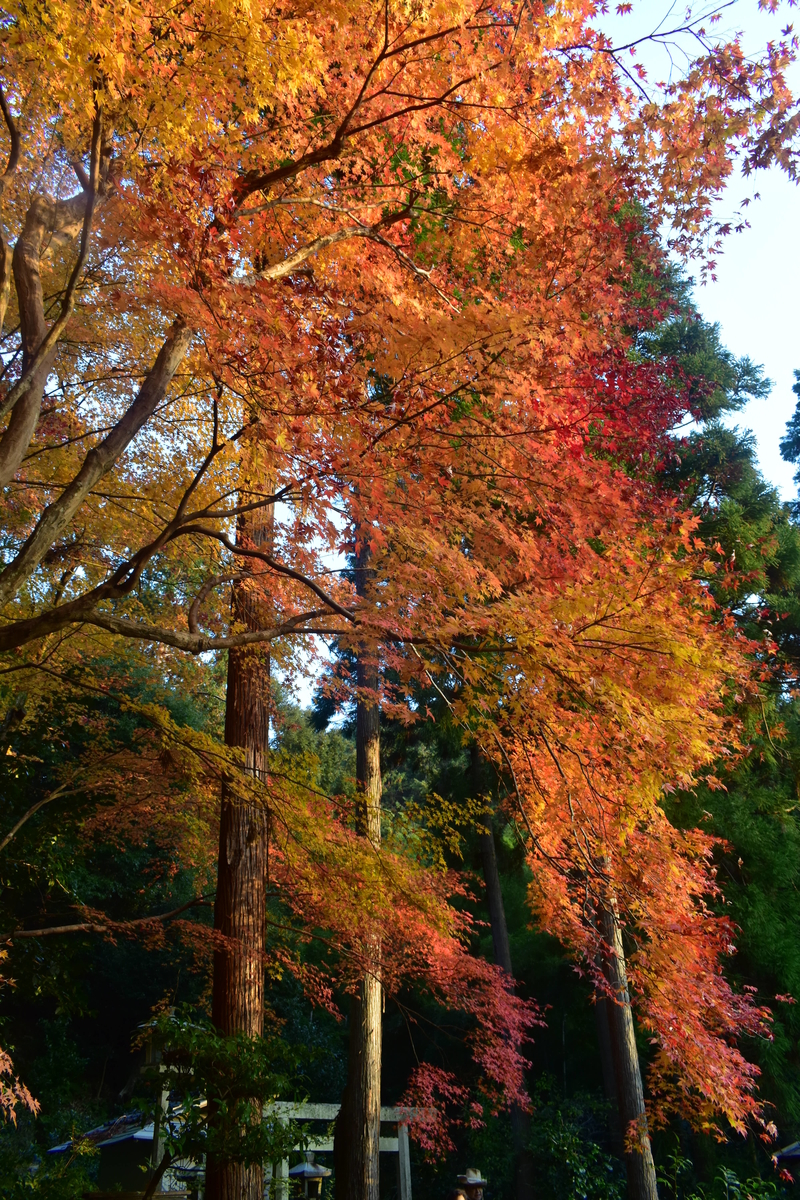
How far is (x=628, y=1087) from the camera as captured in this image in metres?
7.91

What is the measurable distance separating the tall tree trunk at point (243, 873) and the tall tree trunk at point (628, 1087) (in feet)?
9.88

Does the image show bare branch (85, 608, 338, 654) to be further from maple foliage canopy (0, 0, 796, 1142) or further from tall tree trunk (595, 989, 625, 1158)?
tall tree trunk (595, 989, 625, 1158)

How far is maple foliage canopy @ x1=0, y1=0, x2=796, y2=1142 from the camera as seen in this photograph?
342 centimetres

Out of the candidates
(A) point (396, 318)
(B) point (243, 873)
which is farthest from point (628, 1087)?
(A) point (396, 318)

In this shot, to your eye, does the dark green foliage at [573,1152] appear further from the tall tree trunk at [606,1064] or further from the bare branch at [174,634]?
the bare branch at [174,634]

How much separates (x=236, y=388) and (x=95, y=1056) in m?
18.1

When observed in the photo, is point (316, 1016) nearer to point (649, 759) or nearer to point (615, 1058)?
point (615, 1058)

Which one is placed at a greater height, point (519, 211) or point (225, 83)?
point (519, 211)

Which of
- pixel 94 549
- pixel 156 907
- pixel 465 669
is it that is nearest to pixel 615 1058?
pixel 465 669

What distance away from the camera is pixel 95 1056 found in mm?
17047

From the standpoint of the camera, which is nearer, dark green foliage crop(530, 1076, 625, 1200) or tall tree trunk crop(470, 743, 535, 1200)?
dark green foliage crop(530, 1076, 625, 1200)

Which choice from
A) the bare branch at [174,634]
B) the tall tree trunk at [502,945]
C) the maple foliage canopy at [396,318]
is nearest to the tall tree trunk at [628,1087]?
the maple foliage canopy at [396,318]

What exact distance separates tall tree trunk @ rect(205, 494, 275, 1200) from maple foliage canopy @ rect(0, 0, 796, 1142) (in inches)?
16.4

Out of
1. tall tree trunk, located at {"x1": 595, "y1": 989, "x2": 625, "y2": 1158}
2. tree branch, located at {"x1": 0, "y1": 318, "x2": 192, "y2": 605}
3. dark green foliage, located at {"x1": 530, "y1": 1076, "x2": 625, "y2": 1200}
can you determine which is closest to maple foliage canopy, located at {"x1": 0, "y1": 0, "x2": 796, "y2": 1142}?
tree branch, located at {"x1": 0, "y1": 318, "x2": 192, "y2": 605}
